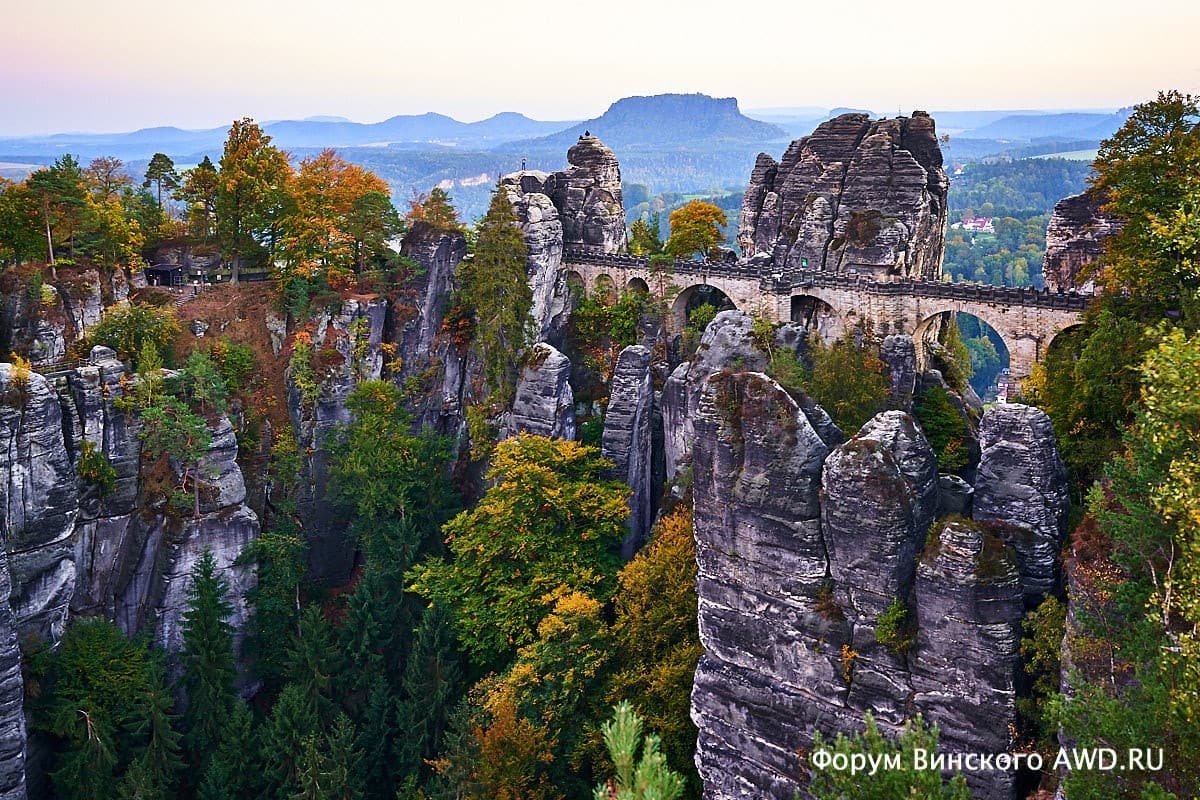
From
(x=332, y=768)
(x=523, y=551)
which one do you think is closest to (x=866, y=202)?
(x=523, y=551)

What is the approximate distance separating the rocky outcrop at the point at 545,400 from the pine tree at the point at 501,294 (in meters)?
2.20

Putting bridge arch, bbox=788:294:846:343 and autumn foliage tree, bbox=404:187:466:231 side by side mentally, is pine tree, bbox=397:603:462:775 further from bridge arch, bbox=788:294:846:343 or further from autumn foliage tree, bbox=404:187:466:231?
autumn foliage tree, bbox=404:187:466:231

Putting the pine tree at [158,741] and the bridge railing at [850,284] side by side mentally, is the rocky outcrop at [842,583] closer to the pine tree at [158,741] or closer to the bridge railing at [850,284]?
the bridge railing at [850,284]

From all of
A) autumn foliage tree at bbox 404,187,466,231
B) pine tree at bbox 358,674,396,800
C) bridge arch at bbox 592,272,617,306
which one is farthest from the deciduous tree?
pine tree at bbox 358,674,396,800

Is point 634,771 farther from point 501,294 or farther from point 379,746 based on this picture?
point 501,294

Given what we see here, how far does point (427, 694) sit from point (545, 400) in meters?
13.6

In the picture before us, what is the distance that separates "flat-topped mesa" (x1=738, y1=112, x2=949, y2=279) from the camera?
139ft

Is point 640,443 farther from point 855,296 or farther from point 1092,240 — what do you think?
point 1092,240

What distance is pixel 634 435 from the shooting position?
39906 millimetres

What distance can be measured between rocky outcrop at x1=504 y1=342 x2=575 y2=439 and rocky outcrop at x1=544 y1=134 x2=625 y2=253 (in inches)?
468

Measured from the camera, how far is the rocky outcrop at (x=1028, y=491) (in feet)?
73.6

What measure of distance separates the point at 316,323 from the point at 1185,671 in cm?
3807

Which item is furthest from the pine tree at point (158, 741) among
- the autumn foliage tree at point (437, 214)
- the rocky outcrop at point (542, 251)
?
the autumn foliage tree at point (437, 214)

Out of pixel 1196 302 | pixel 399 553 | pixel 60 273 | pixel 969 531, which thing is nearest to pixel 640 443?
pixel 399 553
